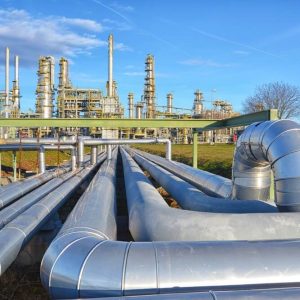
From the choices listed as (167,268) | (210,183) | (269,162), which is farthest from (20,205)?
(167,268)

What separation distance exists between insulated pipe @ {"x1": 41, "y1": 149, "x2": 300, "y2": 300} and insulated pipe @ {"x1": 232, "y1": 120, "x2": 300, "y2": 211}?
122 centimetres

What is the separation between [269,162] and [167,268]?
2410 mm

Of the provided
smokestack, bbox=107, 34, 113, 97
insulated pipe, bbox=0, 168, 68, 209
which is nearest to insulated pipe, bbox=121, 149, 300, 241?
insulated pipe, bbox=0, 168, 68, 209

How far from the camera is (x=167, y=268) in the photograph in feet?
9.04

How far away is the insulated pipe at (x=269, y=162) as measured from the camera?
4.20 meters

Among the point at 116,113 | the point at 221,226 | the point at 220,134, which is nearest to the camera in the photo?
the point at 221,226

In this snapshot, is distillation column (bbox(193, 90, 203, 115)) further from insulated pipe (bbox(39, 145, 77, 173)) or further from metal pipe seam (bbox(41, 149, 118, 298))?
metal pipe seam (bbox(41, 149, 118, 298))

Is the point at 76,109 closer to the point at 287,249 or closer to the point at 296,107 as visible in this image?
the point at 296,107

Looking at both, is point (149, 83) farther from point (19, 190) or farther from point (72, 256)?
point (72, 256)

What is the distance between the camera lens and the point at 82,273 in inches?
110

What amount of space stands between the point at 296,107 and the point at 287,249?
121ft

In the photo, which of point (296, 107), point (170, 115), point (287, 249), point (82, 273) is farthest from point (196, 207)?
point (170, 115)

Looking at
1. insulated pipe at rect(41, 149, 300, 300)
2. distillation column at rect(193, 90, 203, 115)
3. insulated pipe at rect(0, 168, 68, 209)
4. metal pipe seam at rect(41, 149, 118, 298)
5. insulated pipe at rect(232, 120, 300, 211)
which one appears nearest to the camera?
insulated pipe at rect(41, 149, 300, 300)

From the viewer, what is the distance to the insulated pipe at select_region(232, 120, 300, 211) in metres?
4.20
